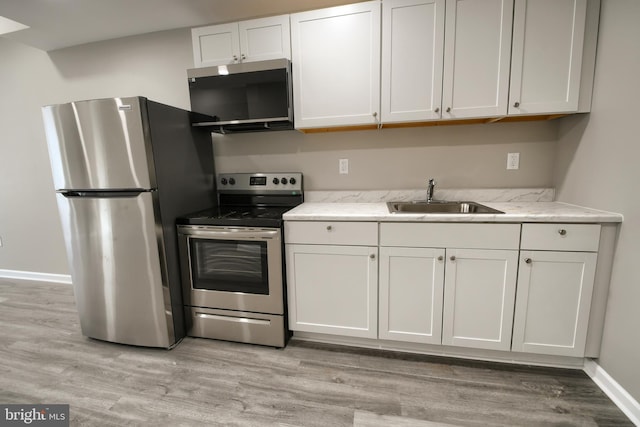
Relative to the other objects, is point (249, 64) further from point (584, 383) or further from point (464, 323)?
point (584, 383)

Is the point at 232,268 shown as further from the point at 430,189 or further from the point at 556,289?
the point at 556,289

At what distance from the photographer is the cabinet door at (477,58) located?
1.61 metres

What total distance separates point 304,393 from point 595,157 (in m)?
2.13

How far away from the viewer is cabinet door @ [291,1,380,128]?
5.78 ft

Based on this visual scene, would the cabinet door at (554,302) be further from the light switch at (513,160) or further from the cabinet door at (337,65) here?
the cabinet door at (337,65)

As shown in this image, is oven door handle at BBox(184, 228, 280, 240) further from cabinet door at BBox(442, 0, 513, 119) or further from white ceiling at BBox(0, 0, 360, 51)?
white ceiling at BBox(0, 0, 360, 51)

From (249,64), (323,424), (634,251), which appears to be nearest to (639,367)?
(634,251)

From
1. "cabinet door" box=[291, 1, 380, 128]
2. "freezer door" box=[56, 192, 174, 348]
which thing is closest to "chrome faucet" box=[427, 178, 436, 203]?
"cabinet door" box=[291, 1, 380, 128]

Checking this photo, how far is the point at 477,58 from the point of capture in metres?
1.66

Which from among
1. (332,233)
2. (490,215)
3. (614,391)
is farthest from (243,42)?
(614,391)

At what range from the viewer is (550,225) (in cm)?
150

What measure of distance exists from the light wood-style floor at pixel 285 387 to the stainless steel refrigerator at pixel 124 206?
262mm

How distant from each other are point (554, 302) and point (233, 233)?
6.39ft

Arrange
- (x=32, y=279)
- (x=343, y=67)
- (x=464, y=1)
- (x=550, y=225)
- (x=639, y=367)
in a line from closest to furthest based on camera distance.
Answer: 1. (x=639, y=367)
2. (x=550, y=225)
3. (x=464, y=1)
4. (x=343, y=67)
5. (x=32, y=279)
